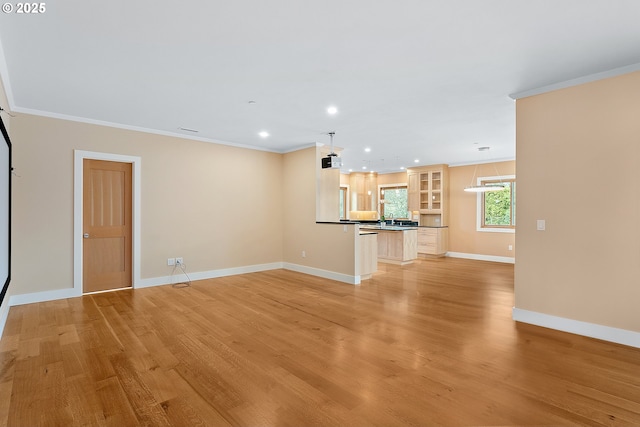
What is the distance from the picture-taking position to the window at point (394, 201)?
440 inches

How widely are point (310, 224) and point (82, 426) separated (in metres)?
5.16

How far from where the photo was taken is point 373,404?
2.18 m

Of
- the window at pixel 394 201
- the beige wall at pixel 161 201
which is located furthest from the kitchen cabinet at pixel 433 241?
the beige wall at pixel 161 201

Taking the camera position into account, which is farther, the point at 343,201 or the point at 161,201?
the point at 343,201

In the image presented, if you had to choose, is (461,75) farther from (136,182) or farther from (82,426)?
(136,182)

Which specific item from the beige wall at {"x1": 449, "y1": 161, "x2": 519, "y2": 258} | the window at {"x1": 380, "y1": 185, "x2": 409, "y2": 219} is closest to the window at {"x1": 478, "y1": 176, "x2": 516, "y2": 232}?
the beige wall at {"x1": 449, "y1": 161, "x2": 519, "y2": 258}

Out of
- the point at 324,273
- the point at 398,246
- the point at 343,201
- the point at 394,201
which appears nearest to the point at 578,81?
the point at 324,273

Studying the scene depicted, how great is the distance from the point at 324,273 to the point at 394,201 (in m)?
5.79

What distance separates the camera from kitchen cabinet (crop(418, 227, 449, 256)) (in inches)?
363

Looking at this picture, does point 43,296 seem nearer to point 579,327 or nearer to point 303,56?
point 303,56

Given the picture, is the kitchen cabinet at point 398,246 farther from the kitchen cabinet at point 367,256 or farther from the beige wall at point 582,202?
the beige wall at point 582,202

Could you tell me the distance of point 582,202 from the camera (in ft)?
11.5

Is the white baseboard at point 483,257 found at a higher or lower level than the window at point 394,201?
lower

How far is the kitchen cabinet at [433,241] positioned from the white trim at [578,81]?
18.9 feet
